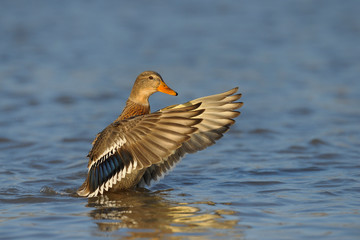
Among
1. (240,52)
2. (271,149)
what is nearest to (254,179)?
(271,149)

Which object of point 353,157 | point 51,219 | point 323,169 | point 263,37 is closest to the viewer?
point 51,219

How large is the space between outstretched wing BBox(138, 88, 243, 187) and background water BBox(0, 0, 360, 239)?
0.94ft

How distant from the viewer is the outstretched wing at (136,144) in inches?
233

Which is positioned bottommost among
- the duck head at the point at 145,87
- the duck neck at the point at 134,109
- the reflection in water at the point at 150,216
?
the reflection in water at the point at 150,216

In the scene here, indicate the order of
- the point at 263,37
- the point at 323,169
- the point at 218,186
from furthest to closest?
the point at 263,37, the point at 323,169, the point at 218,186

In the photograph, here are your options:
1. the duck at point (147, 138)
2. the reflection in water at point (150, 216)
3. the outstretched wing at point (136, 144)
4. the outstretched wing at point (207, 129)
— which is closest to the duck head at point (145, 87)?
the duck at point (147, 138)

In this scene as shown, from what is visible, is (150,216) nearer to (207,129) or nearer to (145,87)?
(207,129)

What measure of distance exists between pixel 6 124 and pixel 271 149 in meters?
4.51

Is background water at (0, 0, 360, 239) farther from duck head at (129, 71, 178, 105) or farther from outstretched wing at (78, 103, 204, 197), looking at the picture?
duck head at (129, 71, 178, 105)

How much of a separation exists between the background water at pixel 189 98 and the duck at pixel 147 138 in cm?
23

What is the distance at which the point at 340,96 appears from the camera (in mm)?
11844

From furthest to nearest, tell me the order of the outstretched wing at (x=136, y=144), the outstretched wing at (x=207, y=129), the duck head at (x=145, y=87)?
the duck head at (x=145, y=87), the outstretched wing at (x=207, y=129), the outstretched wing at (x=136, y=144)

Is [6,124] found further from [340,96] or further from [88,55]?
[340,96]

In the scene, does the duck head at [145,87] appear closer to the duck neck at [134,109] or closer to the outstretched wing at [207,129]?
the duck neck at [134,109]
